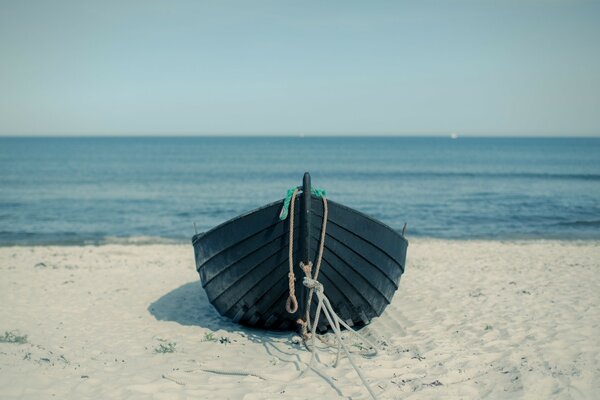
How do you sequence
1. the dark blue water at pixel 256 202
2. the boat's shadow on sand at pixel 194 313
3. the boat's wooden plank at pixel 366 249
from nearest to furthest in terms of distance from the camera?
the boat's wooden plank at pixel 366 249, the boat's shadow on sand at pixel 194 313, the dark blue water at pixel 256 202

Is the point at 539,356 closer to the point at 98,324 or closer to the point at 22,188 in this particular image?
the point at 98,324

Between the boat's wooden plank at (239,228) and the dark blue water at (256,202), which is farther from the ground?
the boat's wooden plank at (239,228)

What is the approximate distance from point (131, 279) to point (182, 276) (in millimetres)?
1055

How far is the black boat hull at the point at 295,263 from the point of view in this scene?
560cm

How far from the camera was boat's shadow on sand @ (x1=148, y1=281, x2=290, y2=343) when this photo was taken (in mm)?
6716

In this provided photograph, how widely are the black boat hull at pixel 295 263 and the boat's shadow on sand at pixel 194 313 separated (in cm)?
36

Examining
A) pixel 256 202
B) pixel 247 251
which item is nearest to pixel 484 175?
pixel 256 202

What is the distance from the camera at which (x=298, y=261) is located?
18.3 feet

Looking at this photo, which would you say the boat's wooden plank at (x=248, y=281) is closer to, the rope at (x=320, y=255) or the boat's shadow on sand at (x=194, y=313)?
the rope at (x=320, y=255)

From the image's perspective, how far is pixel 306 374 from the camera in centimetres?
515

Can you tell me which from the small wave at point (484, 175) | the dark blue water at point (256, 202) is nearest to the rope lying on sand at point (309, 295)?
the dark blue water at point (256, 202)

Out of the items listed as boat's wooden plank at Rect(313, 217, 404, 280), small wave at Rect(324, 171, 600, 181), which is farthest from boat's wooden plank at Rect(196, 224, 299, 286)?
small wave at Rect(324, 171, 600, 181)

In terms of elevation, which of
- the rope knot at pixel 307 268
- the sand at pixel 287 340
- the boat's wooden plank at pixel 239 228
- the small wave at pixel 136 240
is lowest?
the small wave at pixel 136 240

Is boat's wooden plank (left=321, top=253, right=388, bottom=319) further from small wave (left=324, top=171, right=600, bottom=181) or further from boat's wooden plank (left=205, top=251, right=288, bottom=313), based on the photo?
small wave (left=324, top=171, right=600, bottom=181)
